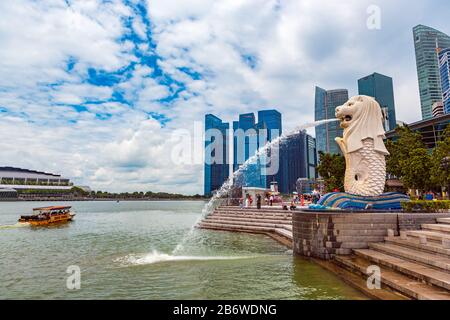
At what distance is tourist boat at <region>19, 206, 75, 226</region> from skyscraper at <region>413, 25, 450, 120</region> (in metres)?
194

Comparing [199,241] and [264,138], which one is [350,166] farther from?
[264,138]

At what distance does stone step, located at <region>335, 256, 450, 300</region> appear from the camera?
6.42 m

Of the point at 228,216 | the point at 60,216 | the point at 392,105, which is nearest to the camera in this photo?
the point at 228,216

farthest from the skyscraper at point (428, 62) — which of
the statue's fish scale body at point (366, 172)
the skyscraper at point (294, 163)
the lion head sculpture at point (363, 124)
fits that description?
the statue's fish scale body at point (366, 172)

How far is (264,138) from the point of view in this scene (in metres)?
86.6

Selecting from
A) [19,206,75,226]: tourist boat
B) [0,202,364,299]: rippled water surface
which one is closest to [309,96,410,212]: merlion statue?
[0,202,364,299]: rippled water surface

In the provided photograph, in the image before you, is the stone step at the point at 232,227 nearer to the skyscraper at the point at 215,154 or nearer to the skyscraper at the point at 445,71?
the skyscraper at the point at 215,154

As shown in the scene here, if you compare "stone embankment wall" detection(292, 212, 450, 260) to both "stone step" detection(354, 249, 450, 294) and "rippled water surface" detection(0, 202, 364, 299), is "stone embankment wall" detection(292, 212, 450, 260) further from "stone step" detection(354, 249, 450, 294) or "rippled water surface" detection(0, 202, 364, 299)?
"rippled water surface" detection(0, 202, 364, 299)

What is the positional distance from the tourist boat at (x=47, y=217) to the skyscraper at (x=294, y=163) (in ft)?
293

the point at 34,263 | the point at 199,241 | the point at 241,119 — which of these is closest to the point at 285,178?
the point at 241,119

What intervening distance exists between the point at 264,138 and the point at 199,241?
6989 cm

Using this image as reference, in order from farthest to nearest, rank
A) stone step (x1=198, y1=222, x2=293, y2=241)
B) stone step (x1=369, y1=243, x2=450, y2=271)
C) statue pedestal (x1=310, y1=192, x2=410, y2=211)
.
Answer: stone step (x1=198, y1=222, x2=293, y2=241)
statue pedestal (x1=310, y1=192, x2=410, y2=211)
stone step (x1=369, y1=243, x2=450, y2=271)

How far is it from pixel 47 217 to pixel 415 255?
36452 mm

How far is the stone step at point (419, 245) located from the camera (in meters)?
8.46
